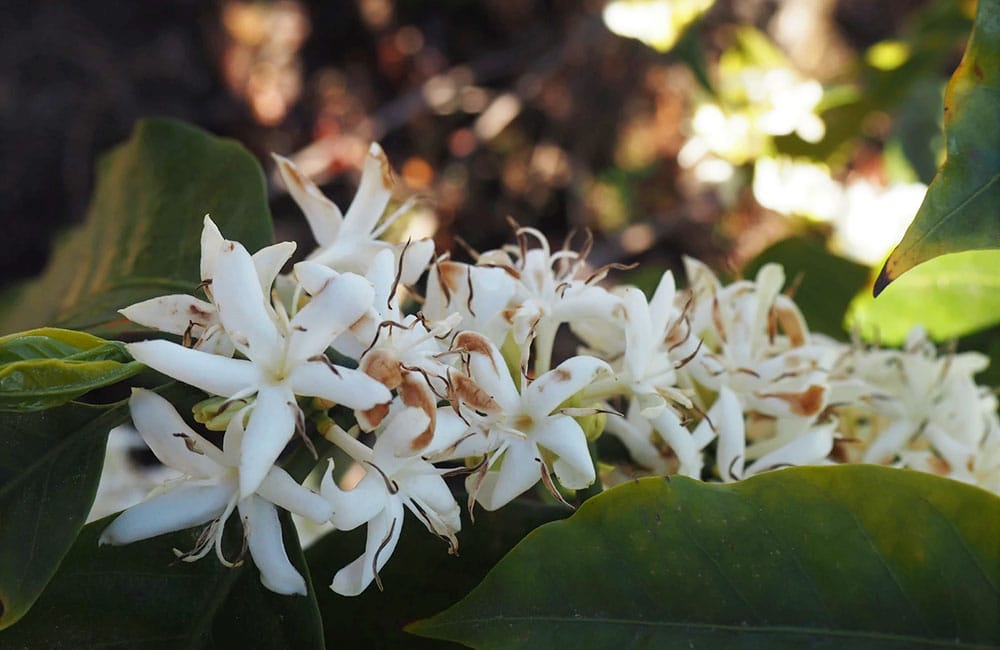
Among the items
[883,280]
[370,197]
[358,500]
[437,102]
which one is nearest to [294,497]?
[358,500]

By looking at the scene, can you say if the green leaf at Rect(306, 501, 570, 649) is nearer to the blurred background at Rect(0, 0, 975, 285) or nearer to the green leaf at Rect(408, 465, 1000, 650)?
the green leaf at Rect(408, 465, 1000, 650)

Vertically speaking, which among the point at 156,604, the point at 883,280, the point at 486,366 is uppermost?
the point at 883,280

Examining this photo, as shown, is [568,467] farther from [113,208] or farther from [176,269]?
[113,208]

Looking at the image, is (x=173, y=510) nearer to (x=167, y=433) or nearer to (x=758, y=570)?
(x=167, y=433)

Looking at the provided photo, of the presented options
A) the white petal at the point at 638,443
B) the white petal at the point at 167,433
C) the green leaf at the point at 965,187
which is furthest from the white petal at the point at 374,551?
the green leaf at the point at 965,187

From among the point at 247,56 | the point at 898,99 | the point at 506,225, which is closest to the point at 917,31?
the point at 898,99

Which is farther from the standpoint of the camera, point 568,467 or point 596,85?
point 596,85

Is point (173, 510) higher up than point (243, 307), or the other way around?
point (243, 307)
